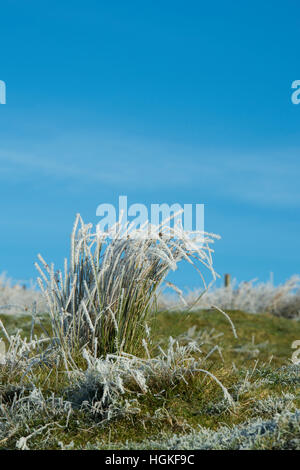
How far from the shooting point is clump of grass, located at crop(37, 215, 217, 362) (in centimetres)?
574

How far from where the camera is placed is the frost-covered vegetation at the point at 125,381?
171 inches

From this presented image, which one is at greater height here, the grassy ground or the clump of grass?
the clump of grass

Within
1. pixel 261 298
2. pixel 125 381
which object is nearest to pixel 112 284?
pixel 125 381

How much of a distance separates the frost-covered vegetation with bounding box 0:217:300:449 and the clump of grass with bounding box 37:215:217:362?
0.5 inches

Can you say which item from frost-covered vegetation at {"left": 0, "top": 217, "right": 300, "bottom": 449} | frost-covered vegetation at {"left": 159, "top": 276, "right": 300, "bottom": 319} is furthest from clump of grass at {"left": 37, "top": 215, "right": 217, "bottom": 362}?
frost-covered vegetation at {"left": 159, "top": 276, "right": 300, "bottom": 319}

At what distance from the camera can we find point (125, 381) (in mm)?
4898

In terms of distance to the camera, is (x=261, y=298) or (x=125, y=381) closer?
(x=125, y=381)

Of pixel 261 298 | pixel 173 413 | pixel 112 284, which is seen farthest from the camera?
pixel 261 298

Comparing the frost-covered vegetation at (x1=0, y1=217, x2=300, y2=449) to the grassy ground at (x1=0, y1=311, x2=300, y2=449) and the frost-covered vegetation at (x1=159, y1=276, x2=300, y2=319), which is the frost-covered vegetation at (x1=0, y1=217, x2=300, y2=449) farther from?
the frost-covered vegetation at (x1=159, y1=276, x2=300, y2=319)

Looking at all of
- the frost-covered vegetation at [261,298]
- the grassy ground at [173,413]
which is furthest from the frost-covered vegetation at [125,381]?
the frost-covered vegetation at [261,298]

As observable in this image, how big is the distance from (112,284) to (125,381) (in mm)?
1337

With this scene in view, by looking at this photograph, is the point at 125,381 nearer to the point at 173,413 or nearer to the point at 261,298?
the point at 173,413

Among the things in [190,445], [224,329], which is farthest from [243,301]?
[190,445]

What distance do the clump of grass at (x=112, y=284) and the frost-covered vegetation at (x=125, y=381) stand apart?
0.04 feet
